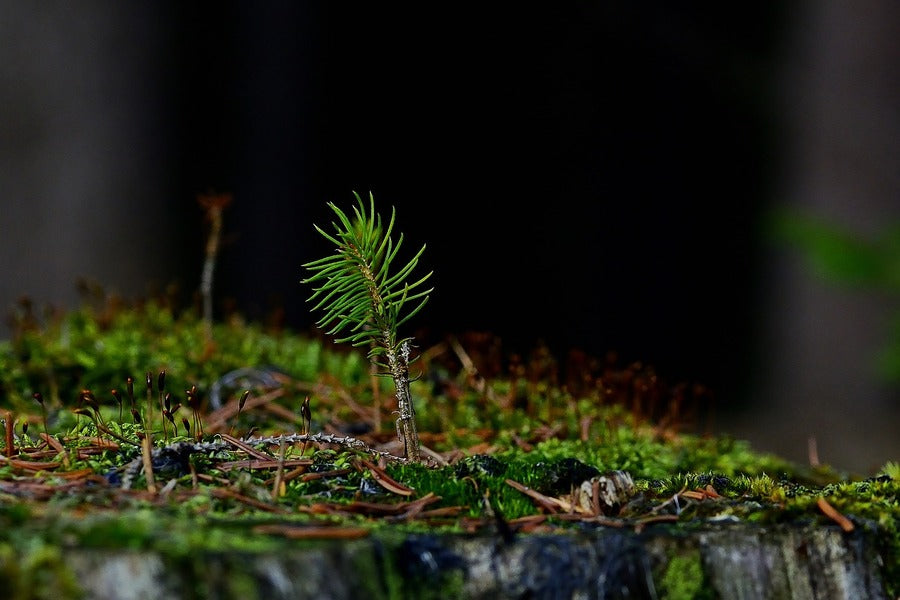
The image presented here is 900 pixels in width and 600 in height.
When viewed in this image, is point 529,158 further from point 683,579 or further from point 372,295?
point 683,579

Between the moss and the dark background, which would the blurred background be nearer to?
the dark background

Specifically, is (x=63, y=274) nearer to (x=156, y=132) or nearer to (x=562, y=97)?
(x=156, y=132)

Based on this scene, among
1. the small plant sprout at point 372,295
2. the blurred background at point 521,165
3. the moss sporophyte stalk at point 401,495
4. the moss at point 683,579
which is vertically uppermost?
the blurred background at point 521,165

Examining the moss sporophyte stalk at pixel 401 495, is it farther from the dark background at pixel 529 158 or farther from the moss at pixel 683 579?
the dark background at pixel 529 158

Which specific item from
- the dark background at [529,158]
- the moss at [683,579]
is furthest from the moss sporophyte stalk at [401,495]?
the dark background at [529,158]

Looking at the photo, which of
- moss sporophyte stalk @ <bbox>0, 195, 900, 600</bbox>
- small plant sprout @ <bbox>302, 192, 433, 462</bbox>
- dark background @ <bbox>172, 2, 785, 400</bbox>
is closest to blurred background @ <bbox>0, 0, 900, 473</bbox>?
dark background @ <bbox>172, 2, 785, 400</bbox>

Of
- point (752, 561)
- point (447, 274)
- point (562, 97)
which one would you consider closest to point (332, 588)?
point (752, 561)

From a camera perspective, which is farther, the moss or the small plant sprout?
the small plant sprout

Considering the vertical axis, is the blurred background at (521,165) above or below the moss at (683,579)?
above

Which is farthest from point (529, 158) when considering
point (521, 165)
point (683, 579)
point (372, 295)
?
point (683, 579)
